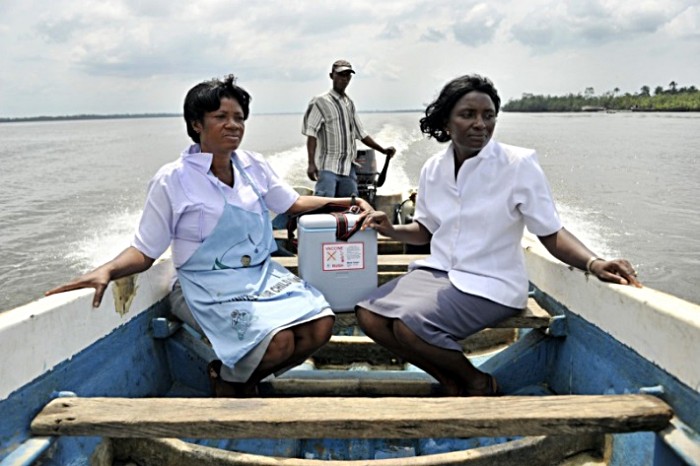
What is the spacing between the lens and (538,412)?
1579 millimetres

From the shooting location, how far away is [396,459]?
182 centimetres

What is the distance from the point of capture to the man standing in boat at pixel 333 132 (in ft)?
16.4

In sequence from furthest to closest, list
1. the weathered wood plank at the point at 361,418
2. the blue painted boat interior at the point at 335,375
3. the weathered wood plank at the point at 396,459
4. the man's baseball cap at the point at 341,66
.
A: the man's baseball cap at the point at 341,66, the weathered wood plank at the point at 396,459, the blue painted boat interior at the point at 335,375, the weathered wood plank at the point at 361,418

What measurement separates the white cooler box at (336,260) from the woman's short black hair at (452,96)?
515 mm

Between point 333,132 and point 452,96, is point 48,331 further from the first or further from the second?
point 333,132

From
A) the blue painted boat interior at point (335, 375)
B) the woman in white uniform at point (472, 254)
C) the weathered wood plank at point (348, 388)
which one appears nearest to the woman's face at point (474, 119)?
the woman in white uniform at point (472, 254)

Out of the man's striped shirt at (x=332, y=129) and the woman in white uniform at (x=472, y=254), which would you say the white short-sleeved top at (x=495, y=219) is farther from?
the man's striped shirt at (x=332, y=129)

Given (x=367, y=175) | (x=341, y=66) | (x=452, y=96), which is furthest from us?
(x=367, y=175)

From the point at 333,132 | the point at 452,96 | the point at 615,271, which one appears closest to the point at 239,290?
the point at 452,96

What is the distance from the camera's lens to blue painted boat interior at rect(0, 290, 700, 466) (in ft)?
5.55

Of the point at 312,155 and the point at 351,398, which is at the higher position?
the point at 312,155

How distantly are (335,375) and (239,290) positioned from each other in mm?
652

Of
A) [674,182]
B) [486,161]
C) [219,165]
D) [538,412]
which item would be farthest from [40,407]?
[674,182]

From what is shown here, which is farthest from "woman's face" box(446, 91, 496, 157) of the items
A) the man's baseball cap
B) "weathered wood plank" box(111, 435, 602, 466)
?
the man's baseball cap
